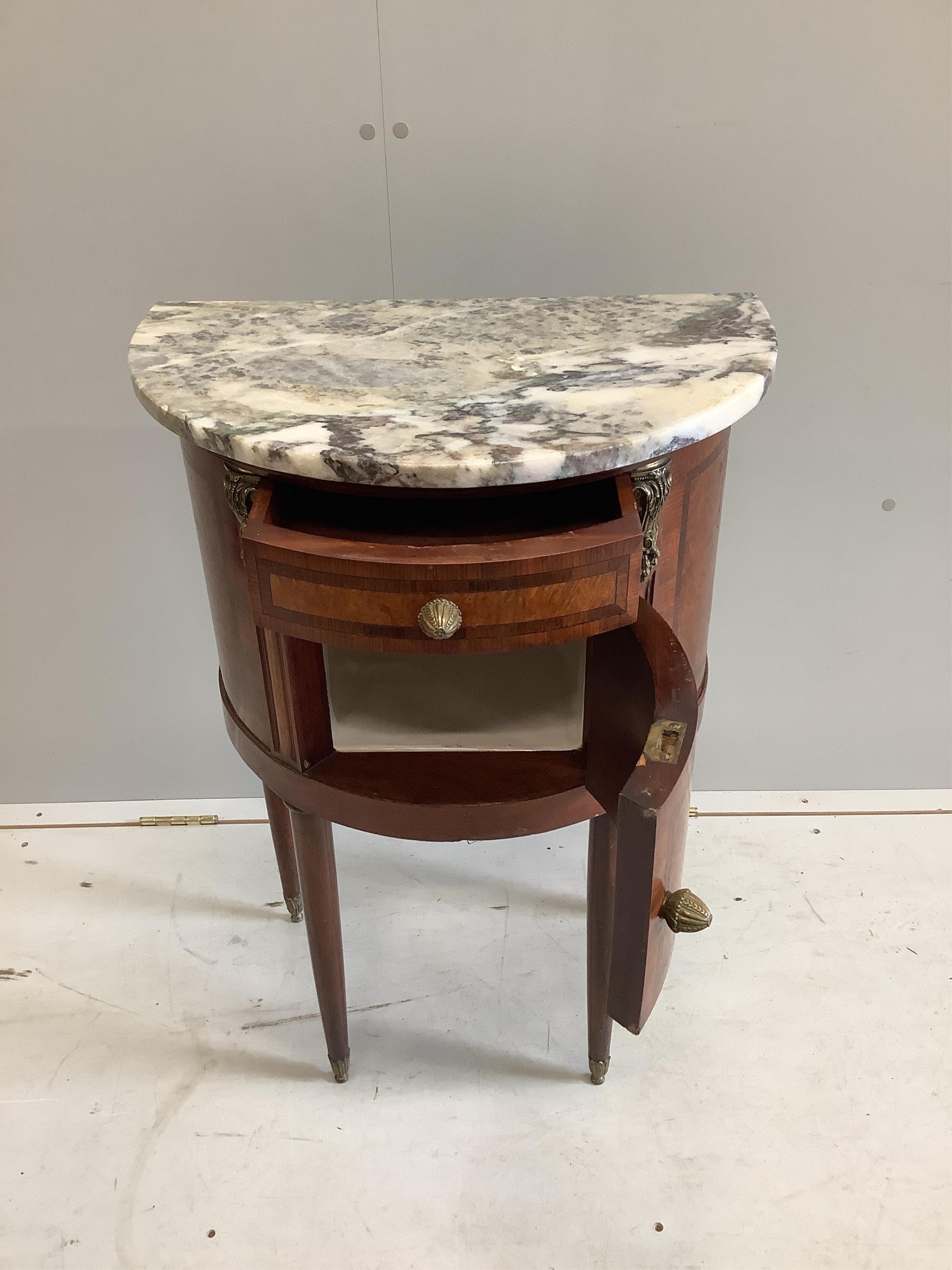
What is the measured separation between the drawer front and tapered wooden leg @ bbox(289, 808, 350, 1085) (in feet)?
0.94

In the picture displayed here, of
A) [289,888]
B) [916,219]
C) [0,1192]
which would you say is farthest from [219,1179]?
[916,219]

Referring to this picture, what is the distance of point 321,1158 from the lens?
38.6 inches

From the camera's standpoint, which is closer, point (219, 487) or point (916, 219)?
point (219, 487)

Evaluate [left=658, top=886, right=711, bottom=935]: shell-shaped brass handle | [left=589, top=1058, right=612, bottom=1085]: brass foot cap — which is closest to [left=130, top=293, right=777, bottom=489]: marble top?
[left=658, top=886, right=711, bottom=935]: shell-shaped brass handle

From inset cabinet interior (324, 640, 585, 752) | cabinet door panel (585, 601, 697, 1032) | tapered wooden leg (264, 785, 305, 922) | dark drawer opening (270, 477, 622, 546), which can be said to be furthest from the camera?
tapered wooden leg (264, 785, 305, 922)

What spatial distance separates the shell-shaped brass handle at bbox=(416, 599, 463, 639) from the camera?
652 millimetres

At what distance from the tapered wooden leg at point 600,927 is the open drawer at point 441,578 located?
0.95ft

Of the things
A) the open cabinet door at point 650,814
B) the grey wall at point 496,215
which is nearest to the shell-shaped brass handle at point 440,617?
the open cabinet door at point 650,814

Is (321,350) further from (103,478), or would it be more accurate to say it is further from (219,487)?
(103,478)

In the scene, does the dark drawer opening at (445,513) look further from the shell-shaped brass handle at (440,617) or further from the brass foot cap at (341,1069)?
the brass foot cap at (341,1069)

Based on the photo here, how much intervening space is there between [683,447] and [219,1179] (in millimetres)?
804

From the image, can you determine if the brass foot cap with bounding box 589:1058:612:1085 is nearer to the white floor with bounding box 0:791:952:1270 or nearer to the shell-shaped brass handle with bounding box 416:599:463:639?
the white floor with bounding box 0:791:952:1270

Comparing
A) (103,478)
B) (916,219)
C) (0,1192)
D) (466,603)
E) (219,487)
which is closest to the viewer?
(466,603)

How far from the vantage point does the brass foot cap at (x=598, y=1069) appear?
103 cm
